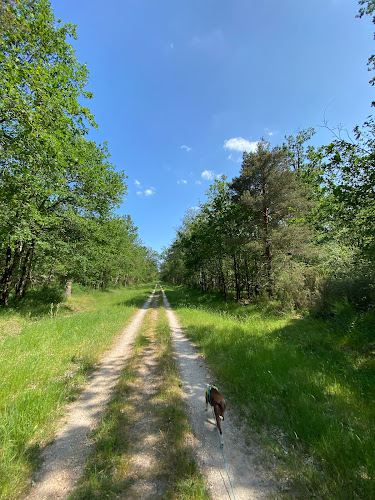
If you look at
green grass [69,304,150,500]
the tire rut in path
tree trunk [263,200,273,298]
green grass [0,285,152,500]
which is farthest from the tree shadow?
tree trunk [263,200,273,298]

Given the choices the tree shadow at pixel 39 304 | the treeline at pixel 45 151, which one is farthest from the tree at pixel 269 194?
the tree shadow at pixel 39 304

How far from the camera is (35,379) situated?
4781mm

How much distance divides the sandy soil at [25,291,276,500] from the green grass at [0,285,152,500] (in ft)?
0.84

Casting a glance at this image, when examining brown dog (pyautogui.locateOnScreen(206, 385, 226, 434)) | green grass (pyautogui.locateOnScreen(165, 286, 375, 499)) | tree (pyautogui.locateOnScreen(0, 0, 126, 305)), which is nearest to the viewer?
green grass (pyautogui.locateOnScreen(165, 286, 375, 499))

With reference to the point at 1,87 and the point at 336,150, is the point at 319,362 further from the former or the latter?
the point at 1,87

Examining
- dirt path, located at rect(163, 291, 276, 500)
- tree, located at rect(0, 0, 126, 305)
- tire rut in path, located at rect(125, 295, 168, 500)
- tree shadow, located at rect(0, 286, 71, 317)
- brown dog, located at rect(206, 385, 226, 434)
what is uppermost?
tree, located at rect(0, 0, 126, 305)

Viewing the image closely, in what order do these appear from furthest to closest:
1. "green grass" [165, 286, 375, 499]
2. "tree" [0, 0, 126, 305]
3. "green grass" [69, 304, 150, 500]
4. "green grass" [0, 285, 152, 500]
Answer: "tree" [0, 0, 126, 305], "green grass" [0, 285, 152, 500], "green grass" [165, 286, 375, 499], "green grass" [69, 304, 150, 500]

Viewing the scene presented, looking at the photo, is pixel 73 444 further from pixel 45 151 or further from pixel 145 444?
pixel 45 151

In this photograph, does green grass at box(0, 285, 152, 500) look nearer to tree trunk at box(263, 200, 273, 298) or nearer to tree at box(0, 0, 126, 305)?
tree at box(0, 0, 126, 305)

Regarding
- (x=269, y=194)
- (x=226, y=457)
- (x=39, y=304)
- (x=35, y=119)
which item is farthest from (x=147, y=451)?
(x=39, y=304)

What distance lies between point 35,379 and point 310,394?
6467 millimetres

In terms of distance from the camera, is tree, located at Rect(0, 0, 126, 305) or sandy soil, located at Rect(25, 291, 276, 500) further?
tree, located at Rect(0, 0, 126, 305)

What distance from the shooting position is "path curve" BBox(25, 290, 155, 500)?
248cm

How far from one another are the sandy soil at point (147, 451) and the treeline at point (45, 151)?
26.5 feet
